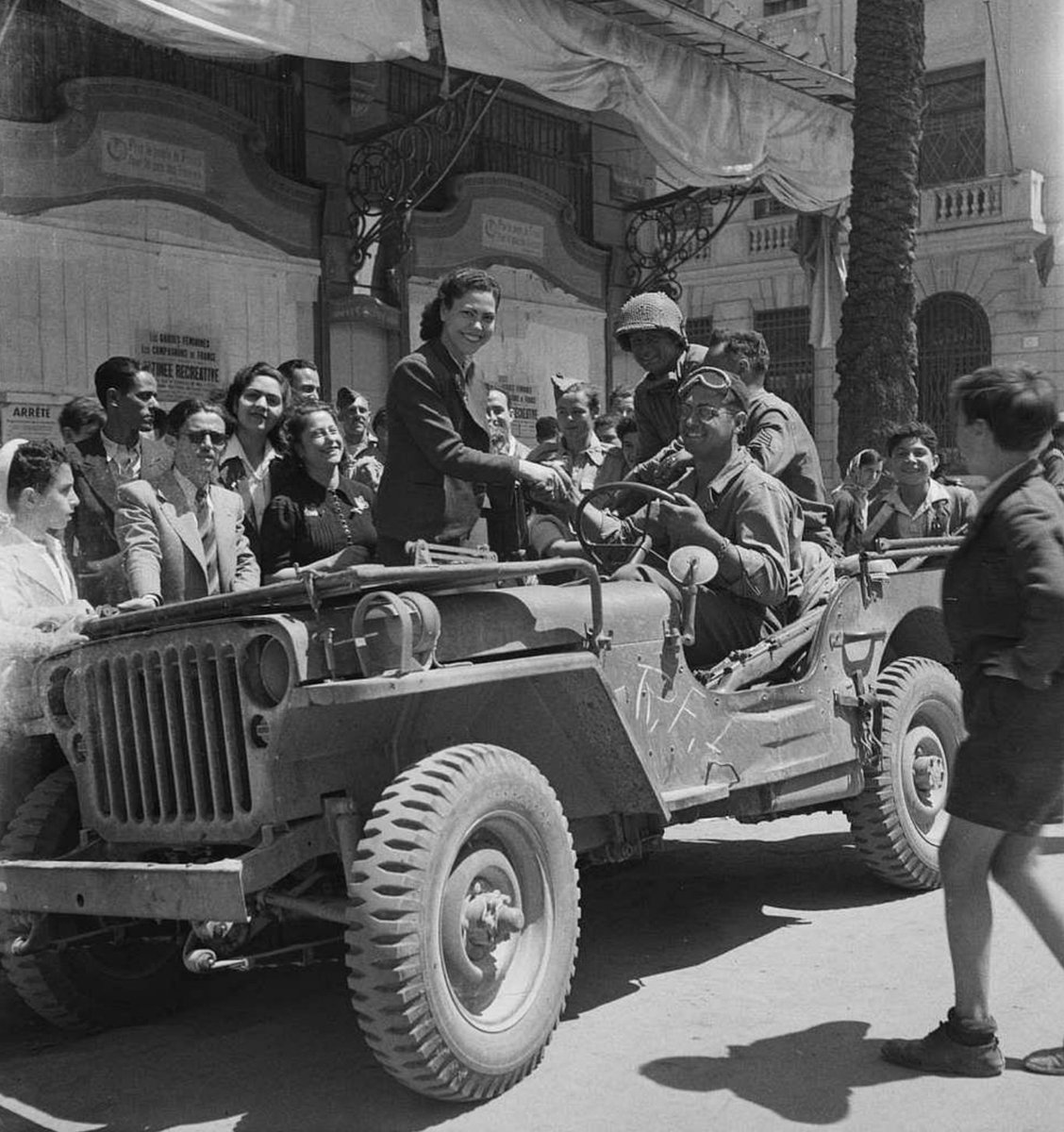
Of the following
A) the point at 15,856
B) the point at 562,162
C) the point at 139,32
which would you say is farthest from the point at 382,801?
the point at 562,162

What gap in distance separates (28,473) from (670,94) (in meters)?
6.88

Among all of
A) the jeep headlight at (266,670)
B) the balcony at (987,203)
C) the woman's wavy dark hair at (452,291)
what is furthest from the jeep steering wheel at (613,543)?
the balcony at (987,203)

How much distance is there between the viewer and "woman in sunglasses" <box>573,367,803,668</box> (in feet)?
17.5

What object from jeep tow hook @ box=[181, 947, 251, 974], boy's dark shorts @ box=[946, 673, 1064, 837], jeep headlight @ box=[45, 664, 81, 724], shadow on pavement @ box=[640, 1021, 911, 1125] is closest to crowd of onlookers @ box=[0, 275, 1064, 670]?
jeep headlight @ box=[45, 664, 81, 724]

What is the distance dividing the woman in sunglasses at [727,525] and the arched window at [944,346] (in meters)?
20.6

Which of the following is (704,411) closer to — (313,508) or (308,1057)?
(313,508)

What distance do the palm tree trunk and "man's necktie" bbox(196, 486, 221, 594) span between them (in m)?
9.52

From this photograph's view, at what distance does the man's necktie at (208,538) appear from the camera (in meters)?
5.55

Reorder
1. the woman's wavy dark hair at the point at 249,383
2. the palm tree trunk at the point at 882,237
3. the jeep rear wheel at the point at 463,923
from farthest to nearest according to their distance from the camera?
the palm tree trunk at the point at 882,237 < the woman's wavy dark hair at the point at 249,383 < the jeep rear wheel at the point at 463,923

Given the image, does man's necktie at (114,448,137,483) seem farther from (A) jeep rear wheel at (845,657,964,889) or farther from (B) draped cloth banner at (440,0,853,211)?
(B) draped cloth banner at (440,0,853,211)

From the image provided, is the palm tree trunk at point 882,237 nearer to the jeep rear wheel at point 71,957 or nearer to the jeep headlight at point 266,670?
the jeep rear wheel at point 71,957

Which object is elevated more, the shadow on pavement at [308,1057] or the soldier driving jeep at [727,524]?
the soldier driving jeep at [727,524]

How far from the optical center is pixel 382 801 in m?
3.76

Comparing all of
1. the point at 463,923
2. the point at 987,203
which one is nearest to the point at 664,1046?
the point at 463,923
